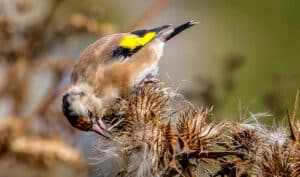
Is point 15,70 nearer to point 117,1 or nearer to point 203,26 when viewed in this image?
point 117,1

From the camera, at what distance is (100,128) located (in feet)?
14.6

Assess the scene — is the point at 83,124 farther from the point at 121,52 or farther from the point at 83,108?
the point at 121,52

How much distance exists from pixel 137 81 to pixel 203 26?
9.73 meters

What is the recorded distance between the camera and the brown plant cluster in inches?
147

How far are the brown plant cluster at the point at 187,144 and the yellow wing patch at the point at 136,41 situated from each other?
4.19 feet

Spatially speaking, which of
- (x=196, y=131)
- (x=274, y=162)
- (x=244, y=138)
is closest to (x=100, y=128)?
(x=196, y=131)

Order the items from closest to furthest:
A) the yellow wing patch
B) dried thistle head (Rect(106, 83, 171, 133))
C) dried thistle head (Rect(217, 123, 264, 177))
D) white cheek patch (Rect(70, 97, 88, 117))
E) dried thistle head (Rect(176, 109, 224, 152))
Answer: dried thistle head (Rect(217, 123, 264, 177)) < dried thistle head (Rect(176, 109, 224, 152)) < dried thistle head (Rect(106, 83, 171, 133)) < white cheek patch (Rect(70, 97, 88, 117)) < the yellow wing patch

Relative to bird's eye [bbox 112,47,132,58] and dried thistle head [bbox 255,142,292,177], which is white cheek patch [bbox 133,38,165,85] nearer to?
bird's eye [bbox 112,47,132,58]

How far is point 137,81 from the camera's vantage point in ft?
16.5

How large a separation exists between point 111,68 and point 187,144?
172 centimetres

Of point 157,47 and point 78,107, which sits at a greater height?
point 157,47

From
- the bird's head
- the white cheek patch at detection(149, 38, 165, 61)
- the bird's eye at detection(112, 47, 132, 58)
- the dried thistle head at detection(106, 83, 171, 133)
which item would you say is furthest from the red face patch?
the white cheek patch at detection(149, 38, 165, 61)

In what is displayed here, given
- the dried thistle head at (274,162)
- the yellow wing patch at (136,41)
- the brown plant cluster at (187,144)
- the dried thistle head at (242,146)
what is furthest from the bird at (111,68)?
the dried thistle head at (274,162)

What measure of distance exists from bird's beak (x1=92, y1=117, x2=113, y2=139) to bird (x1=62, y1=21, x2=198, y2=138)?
0.17 meters
